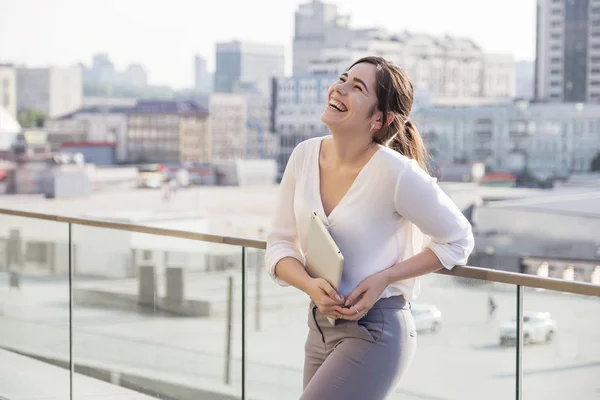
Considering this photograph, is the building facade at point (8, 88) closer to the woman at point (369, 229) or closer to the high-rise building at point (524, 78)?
the high-rise building at point (524, 78)

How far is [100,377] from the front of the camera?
9.27ft

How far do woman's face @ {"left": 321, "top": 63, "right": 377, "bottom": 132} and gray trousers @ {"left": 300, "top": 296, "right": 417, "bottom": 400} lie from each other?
277 millimetres

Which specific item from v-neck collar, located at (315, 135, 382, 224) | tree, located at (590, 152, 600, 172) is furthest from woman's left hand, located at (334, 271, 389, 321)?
tree, located at (590, 152, 600, 172)

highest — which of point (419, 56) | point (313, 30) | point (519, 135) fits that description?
point (313, 30)

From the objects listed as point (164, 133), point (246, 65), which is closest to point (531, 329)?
point (164, 133)

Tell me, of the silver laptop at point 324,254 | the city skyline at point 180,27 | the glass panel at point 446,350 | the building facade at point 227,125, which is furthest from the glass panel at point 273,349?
the city skyline at point 180,27

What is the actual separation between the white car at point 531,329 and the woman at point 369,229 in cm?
26

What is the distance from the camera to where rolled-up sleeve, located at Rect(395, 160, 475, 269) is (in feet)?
4.99

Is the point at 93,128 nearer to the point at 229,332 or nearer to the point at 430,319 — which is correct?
the point at 229,332

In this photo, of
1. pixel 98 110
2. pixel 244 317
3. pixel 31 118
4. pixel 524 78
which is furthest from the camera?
pixel 524 78

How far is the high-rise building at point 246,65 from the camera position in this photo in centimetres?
10838

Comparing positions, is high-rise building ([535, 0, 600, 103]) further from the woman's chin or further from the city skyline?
the woman's chin

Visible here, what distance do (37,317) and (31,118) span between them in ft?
306

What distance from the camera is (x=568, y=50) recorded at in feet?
284
